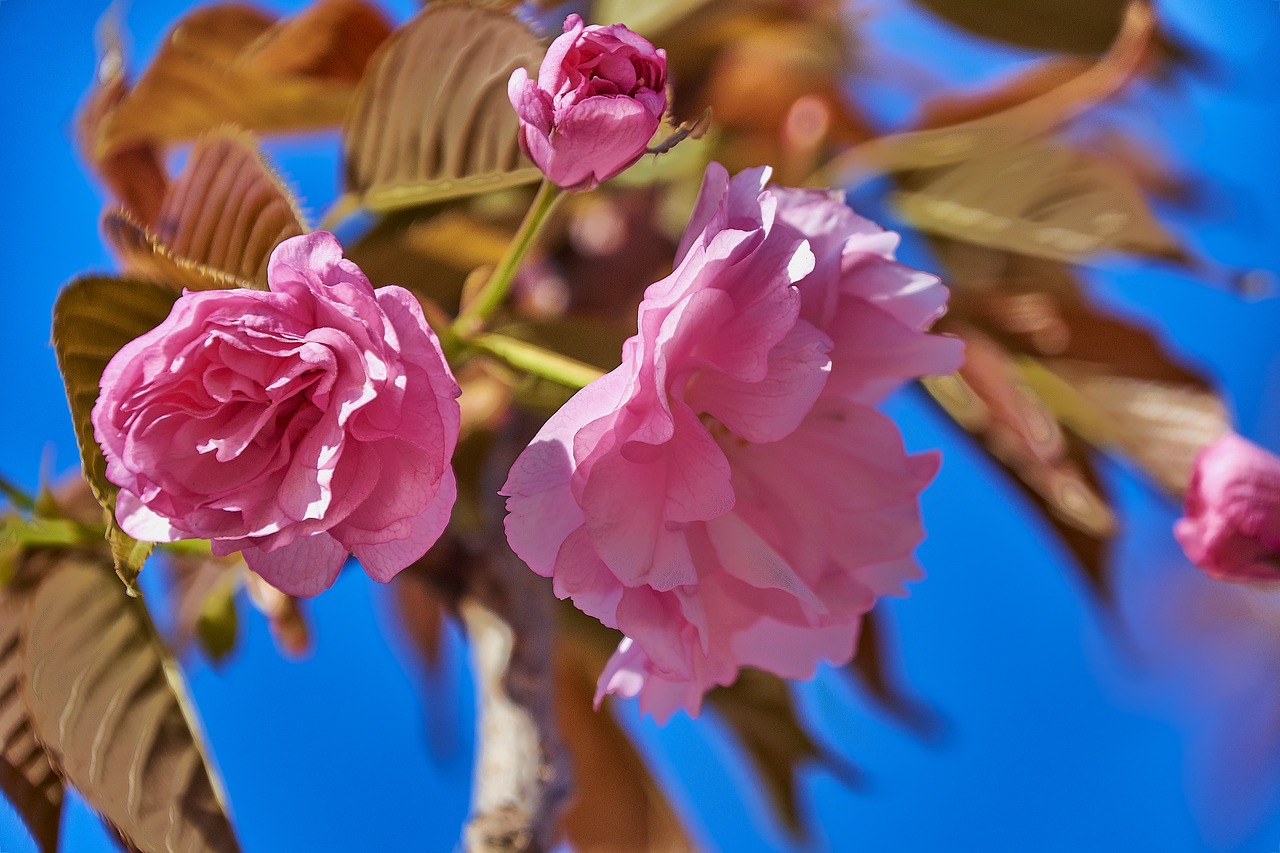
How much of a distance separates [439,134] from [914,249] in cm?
25

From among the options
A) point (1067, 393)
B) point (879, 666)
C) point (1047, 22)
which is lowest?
point (879, 666)

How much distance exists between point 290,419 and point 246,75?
0.18 metres

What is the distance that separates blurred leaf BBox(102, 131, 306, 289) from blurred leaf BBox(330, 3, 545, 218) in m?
0.04

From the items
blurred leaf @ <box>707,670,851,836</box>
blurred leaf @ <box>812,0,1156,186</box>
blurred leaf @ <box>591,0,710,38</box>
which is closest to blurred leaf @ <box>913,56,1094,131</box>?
blurred leaf @ <box>812,0,1156,186</box>

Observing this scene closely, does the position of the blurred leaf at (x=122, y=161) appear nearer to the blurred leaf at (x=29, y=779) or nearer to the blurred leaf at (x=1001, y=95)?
the blurred leaf at (x=29, y=779)

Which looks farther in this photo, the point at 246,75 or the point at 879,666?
the point at 879,666

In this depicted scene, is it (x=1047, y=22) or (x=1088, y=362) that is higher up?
(x=1047, y=22)

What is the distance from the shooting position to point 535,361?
0.18 meters

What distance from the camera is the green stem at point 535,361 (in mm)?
180

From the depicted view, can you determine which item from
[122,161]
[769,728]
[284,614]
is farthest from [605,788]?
[122,161]

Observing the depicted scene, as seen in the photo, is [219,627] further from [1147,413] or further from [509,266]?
[1147,413]

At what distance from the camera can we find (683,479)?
16 centimetres

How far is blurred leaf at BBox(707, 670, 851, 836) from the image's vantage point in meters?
0.37

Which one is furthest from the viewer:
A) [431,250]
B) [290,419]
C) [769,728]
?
[769,728]
